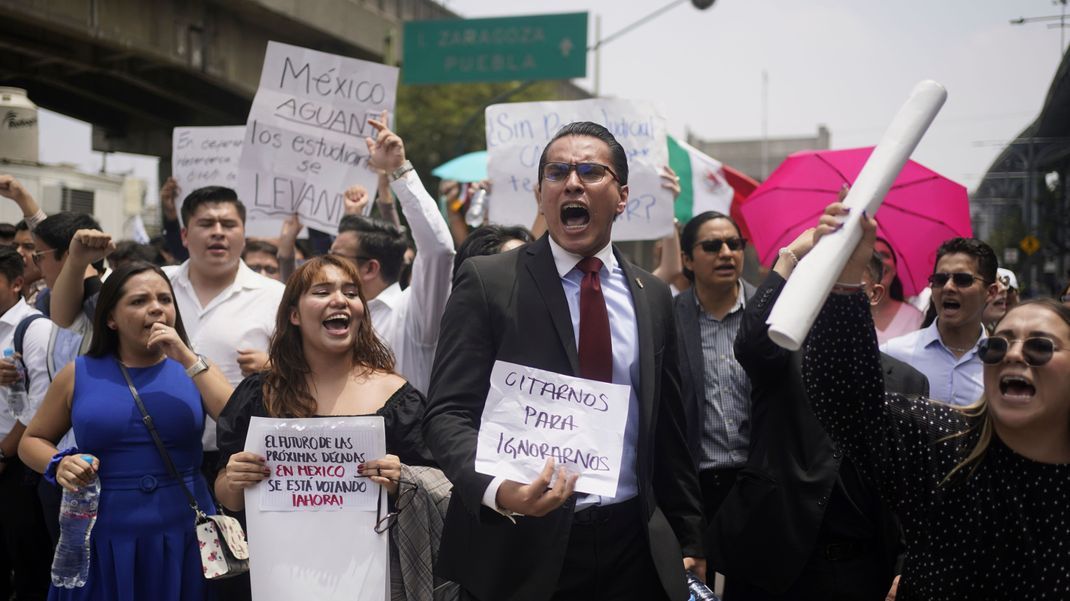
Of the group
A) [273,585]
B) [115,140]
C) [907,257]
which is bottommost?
[273,585]

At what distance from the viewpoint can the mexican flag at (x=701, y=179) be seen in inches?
321

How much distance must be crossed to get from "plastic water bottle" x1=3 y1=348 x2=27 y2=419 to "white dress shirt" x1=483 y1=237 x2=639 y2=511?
3.39 meters

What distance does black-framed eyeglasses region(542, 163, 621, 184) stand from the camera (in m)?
3.09

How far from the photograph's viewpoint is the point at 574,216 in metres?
3.11

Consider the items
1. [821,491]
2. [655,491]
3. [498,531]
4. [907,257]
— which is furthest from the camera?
[907,257]

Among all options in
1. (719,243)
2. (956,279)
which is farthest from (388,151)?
(956,279)

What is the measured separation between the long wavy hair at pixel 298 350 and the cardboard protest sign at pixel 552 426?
1134mm

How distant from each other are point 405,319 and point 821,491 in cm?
205

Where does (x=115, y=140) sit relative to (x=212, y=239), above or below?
above

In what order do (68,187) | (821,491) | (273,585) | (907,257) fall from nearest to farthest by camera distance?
1. (273,585)
2. (821,491)
3. (907,257)
4. (68,187)

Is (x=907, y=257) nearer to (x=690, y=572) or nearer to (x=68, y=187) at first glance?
(x=690, y=572)

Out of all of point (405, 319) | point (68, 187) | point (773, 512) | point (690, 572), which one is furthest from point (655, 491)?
point (68, 187)

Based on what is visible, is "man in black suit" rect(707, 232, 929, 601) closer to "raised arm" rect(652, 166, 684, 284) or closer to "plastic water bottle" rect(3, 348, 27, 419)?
"raised arm" rect(652, 166, 684, 284)

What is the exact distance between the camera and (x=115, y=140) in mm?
21812
